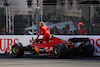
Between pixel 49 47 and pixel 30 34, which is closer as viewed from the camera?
pixel 49 47

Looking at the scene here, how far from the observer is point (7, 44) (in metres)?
15.5

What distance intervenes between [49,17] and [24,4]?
3.26m

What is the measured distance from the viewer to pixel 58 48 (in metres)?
12.3

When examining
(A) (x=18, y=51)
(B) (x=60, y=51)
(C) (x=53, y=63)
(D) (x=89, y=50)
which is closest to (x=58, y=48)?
(B) (x=60, y=51)

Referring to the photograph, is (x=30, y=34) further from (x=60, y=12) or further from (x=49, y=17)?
(x=60, y=12)

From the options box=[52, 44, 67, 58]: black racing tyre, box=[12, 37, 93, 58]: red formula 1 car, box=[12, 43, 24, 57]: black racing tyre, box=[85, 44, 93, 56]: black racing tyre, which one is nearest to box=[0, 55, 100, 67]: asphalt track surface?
box=[52, 44, 67, 58]: black racing tyre

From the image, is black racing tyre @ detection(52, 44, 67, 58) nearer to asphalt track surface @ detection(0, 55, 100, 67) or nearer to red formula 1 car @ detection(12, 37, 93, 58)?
red formula 1 car @ detection(12, 37, 93, 58)

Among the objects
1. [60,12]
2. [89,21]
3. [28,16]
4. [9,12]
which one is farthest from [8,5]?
[89,21]

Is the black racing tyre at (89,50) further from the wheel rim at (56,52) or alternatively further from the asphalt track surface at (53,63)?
the asphalt track surface at (53,63)

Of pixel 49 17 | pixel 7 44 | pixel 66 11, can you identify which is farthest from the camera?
pixel 66 11

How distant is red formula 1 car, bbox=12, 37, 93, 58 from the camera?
486 inches

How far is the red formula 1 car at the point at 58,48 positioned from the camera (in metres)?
12.3

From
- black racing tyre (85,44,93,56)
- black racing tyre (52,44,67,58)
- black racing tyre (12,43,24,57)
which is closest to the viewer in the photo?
black racing tyre (52,44,67,58)

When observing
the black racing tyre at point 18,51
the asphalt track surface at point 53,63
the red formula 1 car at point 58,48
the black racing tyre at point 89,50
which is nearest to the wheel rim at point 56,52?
the red formula 1 car at point 58,48
